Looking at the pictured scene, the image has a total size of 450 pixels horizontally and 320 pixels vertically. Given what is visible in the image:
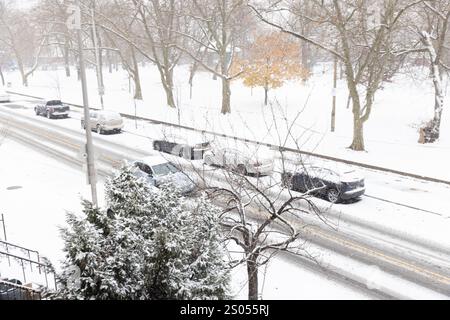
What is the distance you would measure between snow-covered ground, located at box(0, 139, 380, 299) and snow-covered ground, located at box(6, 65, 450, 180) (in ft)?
15.6

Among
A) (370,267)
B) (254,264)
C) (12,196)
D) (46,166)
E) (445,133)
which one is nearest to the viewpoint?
(254,264)

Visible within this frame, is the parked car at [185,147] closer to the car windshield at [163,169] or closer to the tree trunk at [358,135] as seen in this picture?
the car windshield at [163,169]

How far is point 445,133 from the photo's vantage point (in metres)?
30.9

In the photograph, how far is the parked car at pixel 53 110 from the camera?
3822cm

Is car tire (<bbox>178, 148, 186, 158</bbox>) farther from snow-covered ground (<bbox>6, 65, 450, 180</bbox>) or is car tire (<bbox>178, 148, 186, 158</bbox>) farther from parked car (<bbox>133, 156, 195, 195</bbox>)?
parked car (<bbox>133, 156, 195, 195</bbox>)

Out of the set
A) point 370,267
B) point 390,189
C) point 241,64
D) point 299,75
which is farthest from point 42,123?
point 370,267

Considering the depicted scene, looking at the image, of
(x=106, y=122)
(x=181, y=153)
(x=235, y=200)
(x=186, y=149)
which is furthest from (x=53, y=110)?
(x=235, y=200)

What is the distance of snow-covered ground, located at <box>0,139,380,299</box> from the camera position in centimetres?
1195

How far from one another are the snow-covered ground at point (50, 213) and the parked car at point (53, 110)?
8.05 m

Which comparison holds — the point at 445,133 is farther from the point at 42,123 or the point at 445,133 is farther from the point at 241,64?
the point at 42,123

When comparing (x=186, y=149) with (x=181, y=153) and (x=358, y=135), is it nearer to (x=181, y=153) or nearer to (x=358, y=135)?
(x=181, y=153)

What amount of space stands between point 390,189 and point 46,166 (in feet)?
56.4

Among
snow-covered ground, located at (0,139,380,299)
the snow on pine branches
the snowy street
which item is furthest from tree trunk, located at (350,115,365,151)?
the snow on pine branches

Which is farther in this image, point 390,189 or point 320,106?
point 320,106
